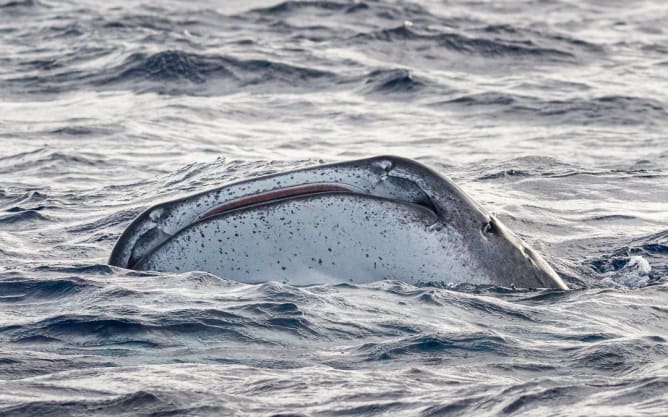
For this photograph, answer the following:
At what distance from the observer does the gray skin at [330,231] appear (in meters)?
7.55

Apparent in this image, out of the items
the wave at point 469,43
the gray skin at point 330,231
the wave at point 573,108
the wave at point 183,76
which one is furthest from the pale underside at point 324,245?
the wave at point 469,43

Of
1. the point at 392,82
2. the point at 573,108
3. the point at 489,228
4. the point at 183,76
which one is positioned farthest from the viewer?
the point at 183,76

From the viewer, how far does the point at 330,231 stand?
759 cm

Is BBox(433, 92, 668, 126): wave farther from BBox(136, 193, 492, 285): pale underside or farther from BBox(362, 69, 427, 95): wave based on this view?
BBox(136, 193, 492, 285): pale underside

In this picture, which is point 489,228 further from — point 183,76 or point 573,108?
point 183,76

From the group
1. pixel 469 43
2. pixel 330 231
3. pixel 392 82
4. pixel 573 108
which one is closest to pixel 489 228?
pixel 330 231

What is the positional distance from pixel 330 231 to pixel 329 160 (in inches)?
299

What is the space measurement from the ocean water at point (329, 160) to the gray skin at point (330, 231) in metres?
0.15

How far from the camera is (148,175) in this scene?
14.7m

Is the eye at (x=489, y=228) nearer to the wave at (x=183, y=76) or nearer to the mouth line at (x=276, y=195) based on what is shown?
the mouth line at (x=276, y=195)

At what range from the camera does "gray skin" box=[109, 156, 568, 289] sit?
24.8 ft

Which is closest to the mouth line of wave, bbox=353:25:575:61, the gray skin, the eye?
the gray skin

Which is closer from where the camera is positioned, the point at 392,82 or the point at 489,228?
the point at 489,228

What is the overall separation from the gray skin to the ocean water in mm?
148
